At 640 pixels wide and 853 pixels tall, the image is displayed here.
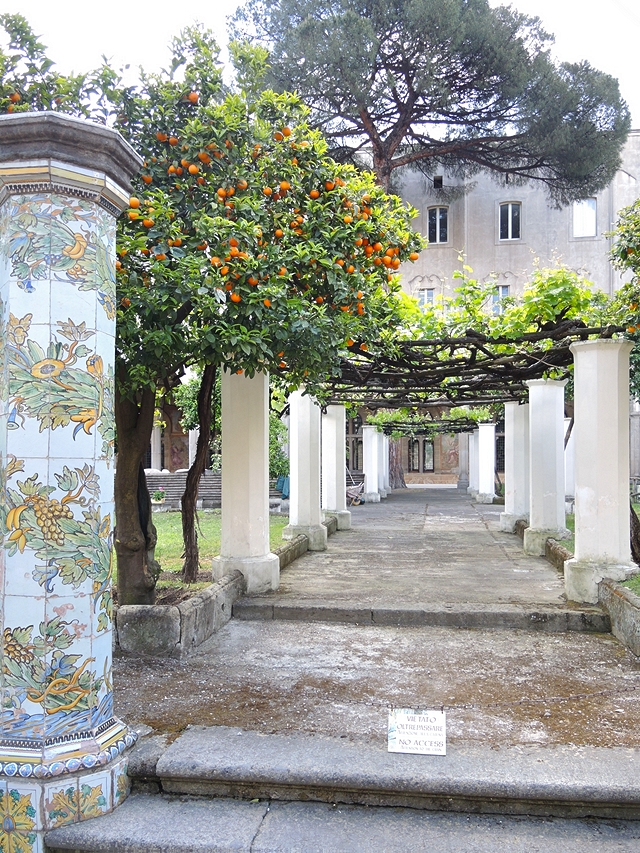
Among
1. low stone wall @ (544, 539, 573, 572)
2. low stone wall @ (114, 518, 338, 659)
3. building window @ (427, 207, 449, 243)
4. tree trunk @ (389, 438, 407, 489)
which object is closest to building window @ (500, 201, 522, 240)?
building window @ (427, 207, 449, 243)

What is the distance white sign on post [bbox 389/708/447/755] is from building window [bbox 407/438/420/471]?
34.0m

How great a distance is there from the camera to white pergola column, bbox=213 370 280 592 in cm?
724

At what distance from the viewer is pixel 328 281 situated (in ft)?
17.3

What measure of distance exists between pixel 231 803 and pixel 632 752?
199cm

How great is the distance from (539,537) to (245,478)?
18.3 feet

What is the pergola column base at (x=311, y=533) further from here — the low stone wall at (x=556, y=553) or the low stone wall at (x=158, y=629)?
the low stone wall at (x=158, y=629)

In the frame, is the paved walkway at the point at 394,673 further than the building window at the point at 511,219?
No

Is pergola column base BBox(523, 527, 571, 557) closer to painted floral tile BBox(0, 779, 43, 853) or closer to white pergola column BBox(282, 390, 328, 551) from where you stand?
white pergola column BBox(282, 390, 328, 551)

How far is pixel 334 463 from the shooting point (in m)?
14.7

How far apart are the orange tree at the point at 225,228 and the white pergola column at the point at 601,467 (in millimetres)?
2396

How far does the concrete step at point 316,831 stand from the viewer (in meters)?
3.01

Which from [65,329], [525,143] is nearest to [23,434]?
[65,329]

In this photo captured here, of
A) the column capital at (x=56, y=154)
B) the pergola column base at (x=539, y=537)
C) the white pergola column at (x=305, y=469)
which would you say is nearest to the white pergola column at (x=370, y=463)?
the white pergola column at (x=305, y=469)

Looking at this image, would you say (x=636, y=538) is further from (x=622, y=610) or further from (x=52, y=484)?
(x=52, y=484)
